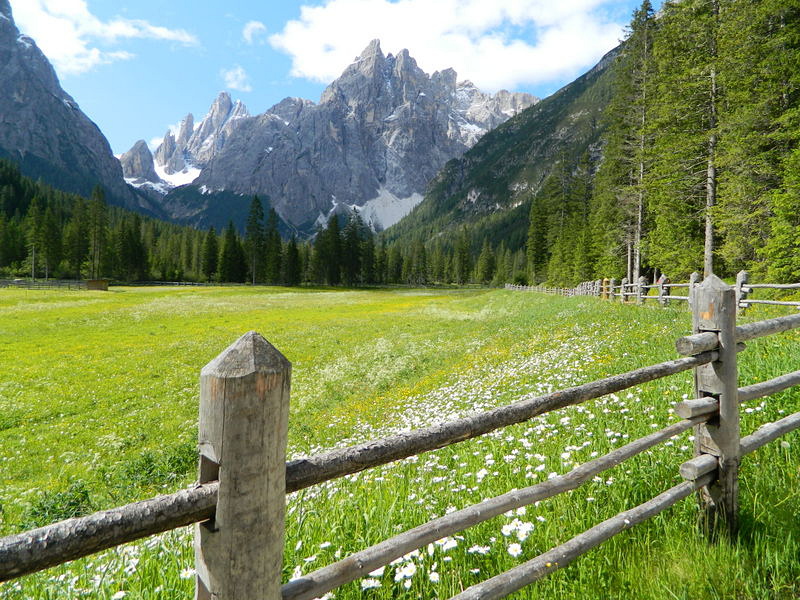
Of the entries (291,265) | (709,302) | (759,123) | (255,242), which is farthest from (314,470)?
(255,242)

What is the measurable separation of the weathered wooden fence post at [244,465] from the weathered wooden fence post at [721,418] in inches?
159

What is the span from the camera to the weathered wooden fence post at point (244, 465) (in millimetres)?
1680

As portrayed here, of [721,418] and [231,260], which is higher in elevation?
[231,260]

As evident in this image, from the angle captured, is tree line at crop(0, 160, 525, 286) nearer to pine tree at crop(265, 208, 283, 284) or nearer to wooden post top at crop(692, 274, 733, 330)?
pine tree at crop(265, 208, 283, 284)

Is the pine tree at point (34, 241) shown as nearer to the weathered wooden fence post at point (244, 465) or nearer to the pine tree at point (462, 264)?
the pine tree at point (462, 264)

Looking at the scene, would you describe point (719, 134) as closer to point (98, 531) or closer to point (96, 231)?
point (98, 531)

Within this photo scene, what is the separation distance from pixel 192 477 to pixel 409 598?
709 cm

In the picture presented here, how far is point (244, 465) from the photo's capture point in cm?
174

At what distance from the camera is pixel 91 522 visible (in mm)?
1557

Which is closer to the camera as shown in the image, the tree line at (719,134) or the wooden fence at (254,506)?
the wooden fence at (254,506)

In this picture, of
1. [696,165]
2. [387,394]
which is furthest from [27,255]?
[696,165]

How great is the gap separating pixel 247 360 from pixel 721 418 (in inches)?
173

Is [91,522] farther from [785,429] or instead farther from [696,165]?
[696,165]

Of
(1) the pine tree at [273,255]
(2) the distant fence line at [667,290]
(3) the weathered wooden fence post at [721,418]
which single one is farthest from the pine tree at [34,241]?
(3) the weathered wooden fence post at [721,418]
